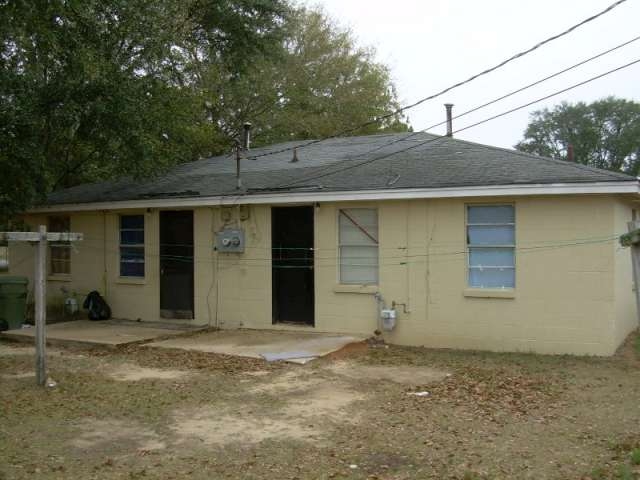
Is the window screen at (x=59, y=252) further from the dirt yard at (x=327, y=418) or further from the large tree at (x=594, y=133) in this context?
the large tree at (x=594, y=133)

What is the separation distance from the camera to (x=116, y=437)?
604cm

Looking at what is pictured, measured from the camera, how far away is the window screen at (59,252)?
→ 1542 centimetres

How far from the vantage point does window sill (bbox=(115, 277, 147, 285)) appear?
1383 cm

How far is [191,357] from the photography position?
32.4 feet

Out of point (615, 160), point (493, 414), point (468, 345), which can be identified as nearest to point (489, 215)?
point (468, 345)

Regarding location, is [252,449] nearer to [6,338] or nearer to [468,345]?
[468,345]

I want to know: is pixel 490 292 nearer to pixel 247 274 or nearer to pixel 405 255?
pixel 405 255

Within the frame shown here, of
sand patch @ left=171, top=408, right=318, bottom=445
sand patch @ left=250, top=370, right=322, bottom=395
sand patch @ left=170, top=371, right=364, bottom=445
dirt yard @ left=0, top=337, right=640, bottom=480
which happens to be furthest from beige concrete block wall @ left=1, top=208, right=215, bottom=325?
sand patch @ left=171, top=408, right=318, bottom=445

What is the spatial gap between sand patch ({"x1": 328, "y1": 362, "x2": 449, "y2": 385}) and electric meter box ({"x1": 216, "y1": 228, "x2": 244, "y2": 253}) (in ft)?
12.5

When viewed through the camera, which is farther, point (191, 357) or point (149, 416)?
point (191, 357)

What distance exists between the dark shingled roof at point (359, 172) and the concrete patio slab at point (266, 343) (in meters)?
2.55

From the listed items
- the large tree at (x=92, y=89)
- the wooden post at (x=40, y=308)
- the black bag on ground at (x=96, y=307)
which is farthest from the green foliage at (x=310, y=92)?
the wooden post at (x=40, y=308)

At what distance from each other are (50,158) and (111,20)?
4733 mm

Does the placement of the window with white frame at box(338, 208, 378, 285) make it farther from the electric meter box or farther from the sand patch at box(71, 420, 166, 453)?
the sand patch at box(71, 420, 166, 453)
